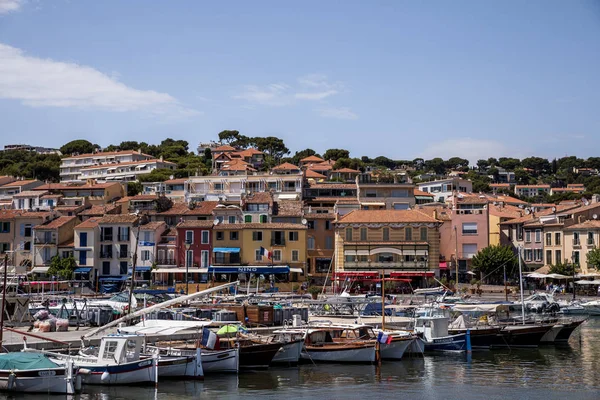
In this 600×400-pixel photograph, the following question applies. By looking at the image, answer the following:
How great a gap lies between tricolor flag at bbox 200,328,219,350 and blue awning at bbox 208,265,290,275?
40.6 metres

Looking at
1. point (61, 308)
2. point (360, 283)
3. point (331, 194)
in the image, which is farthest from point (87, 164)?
point (61, 308)

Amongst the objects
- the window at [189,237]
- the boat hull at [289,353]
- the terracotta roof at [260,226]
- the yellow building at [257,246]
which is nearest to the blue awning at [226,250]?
the yellow building at [257,246]

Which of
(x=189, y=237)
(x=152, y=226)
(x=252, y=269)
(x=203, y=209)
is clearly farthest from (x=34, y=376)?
(x=203, y=209)

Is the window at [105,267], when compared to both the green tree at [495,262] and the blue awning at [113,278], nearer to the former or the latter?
the blue awning at [113,278]

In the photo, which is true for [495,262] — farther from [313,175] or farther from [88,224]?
[313,175]

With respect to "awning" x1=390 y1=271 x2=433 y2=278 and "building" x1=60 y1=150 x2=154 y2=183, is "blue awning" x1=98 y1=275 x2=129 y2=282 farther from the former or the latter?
"building" x1=60 y1=150 x2=154 y2=183

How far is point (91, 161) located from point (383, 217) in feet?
293

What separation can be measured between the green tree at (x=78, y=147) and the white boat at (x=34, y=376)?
152 metres

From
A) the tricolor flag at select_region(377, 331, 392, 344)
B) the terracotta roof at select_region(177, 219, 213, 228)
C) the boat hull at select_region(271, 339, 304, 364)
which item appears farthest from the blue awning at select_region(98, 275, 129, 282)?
the tricolor flag at select_region(377, 331, 392, 344)

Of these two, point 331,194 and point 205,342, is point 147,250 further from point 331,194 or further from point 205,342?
point 205,342

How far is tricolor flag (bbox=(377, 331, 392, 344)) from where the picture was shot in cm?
4327

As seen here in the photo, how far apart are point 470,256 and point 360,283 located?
45.4 feet

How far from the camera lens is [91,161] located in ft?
520

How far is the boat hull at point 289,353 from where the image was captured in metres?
41.8
